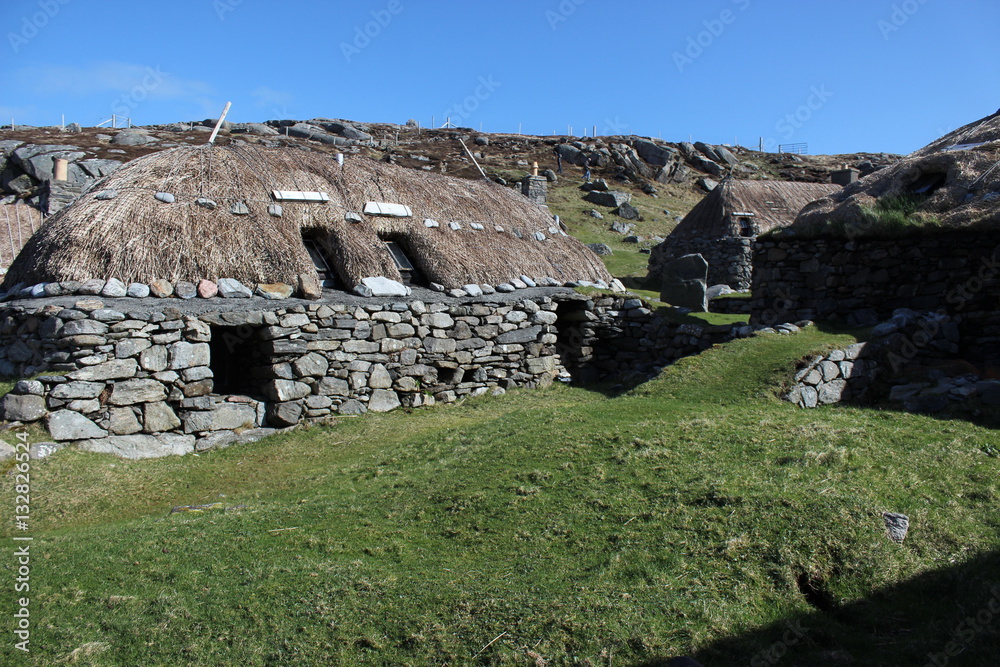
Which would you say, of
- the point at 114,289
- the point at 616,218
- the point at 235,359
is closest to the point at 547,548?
the point at 114,289

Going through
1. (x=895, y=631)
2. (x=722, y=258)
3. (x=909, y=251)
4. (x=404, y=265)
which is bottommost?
→ (x=895, y=631)

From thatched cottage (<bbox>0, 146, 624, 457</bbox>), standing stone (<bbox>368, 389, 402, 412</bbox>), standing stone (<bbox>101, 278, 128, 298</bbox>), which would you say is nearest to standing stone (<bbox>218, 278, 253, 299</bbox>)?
thatched cottage (<bbox>0, 146, 624, 457</bbox>)

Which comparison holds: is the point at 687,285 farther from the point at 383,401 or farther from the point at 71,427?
the point at 71,427

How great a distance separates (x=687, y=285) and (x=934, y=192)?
576cm

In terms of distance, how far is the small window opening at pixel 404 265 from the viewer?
1274cm

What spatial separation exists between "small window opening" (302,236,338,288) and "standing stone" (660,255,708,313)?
8.42 m

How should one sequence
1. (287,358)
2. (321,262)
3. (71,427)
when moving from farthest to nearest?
(321,262), (287,358), (71,427)

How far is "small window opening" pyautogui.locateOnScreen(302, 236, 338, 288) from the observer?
11789 mm

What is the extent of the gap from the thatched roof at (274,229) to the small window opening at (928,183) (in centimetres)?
602

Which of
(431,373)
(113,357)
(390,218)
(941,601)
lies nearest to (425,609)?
(941,601)

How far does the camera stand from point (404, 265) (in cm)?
1298

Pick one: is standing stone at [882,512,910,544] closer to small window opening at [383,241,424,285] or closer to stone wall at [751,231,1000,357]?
stone wall at [751,231,1000,357]

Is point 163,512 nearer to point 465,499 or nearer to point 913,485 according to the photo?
point 465,499

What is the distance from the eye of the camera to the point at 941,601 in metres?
4.52
